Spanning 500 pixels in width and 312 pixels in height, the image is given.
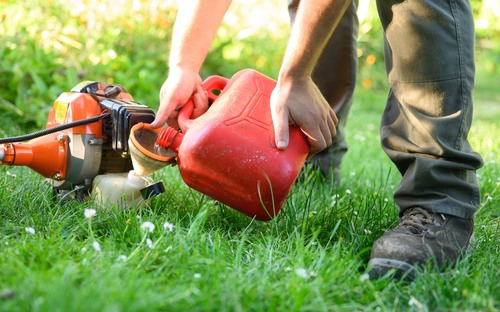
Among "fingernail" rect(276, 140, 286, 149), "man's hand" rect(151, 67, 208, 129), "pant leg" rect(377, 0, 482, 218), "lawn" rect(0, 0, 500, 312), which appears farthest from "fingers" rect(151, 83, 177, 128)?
"pant leg" rect(377, 0, 482, 218)

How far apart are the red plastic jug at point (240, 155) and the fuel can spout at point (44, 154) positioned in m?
0.37

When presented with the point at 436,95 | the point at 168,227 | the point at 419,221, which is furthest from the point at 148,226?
the point at 436,95

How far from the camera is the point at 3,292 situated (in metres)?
1.14

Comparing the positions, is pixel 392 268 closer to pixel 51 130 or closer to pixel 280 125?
pixel 280 125

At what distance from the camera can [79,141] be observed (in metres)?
1.90

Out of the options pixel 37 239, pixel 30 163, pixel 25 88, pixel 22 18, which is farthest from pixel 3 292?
pixel 22 18

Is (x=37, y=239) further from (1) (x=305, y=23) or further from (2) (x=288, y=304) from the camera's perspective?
(1) (x=305, y=23)

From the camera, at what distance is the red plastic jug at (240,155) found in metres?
1.63

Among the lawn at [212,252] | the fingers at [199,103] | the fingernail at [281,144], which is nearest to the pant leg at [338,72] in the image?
the lawn at [212,252]

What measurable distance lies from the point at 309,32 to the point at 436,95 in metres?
0.38

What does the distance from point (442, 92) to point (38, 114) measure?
2.13 meters

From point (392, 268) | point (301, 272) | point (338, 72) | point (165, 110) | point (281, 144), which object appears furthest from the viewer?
point (338, 72)

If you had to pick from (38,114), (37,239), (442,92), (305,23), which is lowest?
(38,114)

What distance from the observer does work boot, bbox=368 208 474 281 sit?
5.06ft
